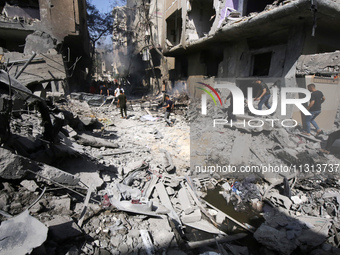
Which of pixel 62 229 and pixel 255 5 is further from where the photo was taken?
pixel 255 5

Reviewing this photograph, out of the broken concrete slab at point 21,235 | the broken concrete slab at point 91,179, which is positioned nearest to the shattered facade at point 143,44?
the broken concrete slab at point 91,179

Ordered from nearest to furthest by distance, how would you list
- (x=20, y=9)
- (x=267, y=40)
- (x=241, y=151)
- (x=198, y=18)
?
(x=241, y=151)
(x=267, y=40)
(x=198, y=18)
(x=20, y=9)

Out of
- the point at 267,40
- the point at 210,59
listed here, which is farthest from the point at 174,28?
the point at 267,40

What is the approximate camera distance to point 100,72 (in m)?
55.3

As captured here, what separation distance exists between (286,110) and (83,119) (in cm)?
815

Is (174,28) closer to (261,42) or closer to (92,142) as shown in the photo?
(261,42)

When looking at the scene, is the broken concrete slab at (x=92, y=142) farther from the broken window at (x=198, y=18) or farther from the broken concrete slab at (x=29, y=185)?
the broken window at (x=198, y=18)

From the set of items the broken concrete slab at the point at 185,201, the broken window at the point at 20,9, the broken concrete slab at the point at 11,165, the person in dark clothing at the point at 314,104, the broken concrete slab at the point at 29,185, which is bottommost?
the broken concrete slab at the point at 185,201

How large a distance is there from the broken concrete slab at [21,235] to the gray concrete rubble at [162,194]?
0.04 meters

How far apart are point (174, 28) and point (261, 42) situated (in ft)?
31.5

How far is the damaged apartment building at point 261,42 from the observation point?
20.1 feet

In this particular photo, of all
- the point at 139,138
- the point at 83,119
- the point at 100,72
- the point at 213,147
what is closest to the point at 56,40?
the point at 83,119

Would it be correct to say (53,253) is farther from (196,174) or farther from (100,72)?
(100,72)

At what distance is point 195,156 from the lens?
643 centimetres
